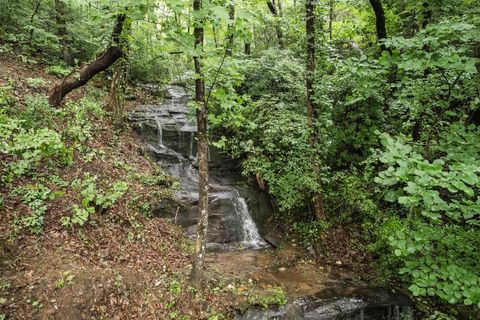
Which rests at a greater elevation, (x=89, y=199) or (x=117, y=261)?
(x=89, y=199)

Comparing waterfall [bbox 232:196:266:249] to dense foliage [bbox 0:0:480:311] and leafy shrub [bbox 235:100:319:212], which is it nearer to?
dense foliage [bbox 0:0:480:311]

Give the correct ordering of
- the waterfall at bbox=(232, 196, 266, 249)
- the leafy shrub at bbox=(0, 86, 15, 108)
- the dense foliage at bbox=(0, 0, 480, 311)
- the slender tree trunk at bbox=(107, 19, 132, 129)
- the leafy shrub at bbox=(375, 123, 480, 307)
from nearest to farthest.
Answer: the leafy shrub at bbox=(375, 123, 480, 307)
the dense foliage at bbox=(0, 0, 480, 311)
the leafy shrub at bbox=(0, 86, 15, 108)
the waterfall at bbox=(232, 196, 266, 249)
the slender tree trunk at bbox=(107, 19, 132, 129)

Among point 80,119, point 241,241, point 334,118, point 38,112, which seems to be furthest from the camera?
point 334,118

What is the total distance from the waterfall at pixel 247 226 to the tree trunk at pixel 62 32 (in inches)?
321

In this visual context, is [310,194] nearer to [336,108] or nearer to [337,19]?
[336,108]

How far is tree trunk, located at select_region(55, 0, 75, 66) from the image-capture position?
11.0 meters

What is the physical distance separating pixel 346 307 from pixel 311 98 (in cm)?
468

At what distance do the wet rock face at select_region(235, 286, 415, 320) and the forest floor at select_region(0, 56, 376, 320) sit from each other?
291mm

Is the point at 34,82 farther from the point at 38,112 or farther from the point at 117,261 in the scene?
the point at 117,261

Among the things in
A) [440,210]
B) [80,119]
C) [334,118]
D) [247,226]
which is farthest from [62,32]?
[440,210]

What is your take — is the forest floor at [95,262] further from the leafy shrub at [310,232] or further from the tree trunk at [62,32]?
the tree trunk at [62,32]

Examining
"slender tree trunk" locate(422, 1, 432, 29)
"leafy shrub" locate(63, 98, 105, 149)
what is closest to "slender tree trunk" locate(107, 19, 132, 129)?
"leafy shrub" locate(63, 98, 105, 149)

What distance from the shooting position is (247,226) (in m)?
9.31

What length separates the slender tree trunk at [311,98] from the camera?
24.6 feet
